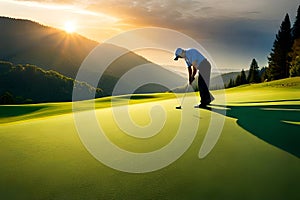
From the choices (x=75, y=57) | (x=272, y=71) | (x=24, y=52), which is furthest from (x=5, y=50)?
(x=272, y=71)

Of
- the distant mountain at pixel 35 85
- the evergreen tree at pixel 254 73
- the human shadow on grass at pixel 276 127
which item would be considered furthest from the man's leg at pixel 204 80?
the distant mountain at pixel 35 85

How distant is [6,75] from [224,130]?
12428 centimetres

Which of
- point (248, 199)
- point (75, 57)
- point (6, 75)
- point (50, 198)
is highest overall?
point (75, 57)

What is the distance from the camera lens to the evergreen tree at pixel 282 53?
4966 centimetres

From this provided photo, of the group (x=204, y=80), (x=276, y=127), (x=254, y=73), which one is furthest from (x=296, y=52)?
(x=276, y=127)

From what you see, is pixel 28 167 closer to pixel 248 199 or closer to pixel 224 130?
pixel 248 199

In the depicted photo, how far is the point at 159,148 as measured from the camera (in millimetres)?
4457

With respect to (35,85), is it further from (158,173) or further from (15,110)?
(158,173)

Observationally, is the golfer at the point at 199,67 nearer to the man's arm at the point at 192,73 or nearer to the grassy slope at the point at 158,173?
the man's arm at the point at 192,73

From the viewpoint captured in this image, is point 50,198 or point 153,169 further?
point 153,169

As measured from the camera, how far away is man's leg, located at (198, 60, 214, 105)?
8.73 meters

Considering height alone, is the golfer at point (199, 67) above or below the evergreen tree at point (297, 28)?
below

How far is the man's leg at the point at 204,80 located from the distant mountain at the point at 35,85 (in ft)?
330

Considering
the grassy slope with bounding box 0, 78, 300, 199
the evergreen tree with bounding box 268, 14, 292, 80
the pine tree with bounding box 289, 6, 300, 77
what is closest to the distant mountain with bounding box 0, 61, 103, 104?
the evergreen tree with bounding box 268, 14, 292, 80
